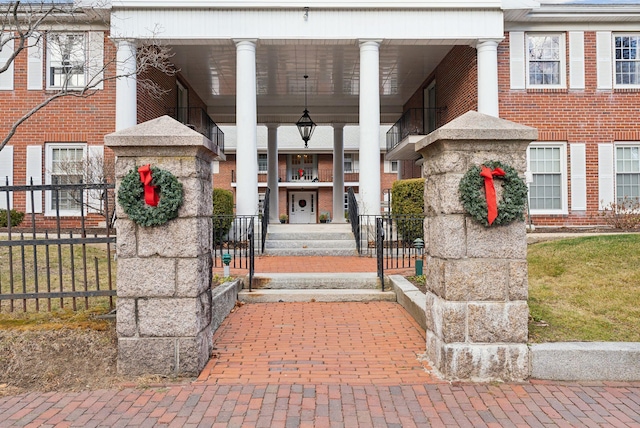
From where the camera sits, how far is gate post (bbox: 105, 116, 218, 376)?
14.0 feet

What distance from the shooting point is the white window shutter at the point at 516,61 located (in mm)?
13406

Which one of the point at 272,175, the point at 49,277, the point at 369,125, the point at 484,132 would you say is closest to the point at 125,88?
the point at 369,125

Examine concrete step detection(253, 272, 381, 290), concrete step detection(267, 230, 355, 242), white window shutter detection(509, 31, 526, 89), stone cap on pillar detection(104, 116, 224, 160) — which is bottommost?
concrete step detection(253, 272, 381, 290)

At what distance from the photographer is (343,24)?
12484 mm

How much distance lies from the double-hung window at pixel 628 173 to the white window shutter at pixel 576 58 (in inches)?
87.6

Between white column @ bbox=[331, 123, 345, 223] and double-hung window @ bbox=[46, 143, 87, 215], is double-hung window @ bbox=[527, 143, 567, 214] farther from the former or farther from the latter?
double-hung window @ bbox=[46, 143, 87, 215]

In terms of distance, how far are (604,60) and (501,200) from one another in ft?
39.5

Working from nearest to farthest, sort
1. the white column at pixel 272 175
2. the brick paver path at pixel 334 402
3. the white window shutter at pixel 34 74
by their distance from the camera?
the brick paver path at pixel 334 402 → the white window shutter at pixel 34 74 → the white column at pixel 272 175

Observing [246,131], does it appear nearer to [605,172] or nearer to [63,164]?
[63,164]

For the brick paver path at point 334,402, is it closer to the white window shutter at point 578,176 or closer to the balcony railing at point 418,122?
the white window shutter at point 578,176

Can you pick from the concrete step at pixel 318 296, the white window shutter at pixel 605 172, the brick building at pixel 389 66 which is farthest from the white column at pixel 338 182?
the concrete step at pixel 318 296

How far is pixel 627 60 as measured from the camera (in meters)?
13.7

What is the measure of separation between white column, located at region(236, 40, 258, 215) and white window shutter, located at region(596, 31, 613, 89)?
9473 millimetres

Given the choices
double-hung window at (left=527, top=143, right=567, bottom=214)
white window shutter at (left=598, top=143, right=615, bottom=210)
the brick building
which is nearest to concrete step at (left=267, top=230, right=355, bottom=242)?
the brick building
